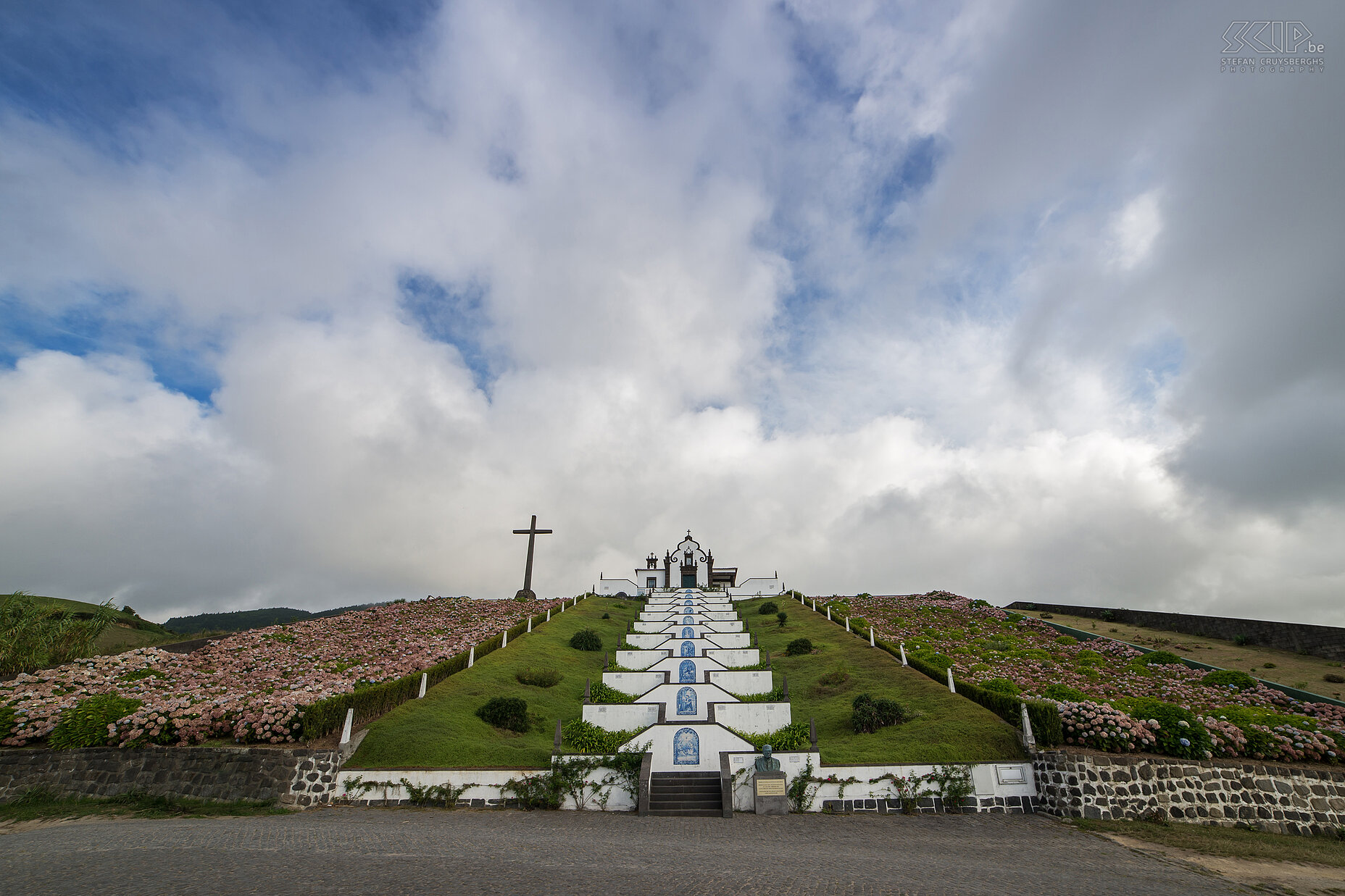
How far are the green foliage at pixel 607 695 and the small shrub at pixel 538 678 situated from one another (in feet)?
4.86

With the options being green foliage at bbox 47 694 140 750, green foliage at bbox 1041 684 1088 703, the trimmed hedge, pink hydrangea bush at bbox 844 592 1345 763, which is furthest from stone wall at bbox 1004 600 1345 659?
green foliage at bbox 47 694 140 750

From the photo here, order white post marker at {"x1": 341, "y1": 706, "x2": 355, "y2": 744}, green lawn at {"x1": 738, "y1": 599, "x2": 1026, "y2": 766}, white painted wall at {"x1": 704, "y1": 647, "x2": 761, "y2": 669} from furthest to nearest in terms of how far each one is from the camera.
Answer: white painted wall at {"x1": 704, "y1": 647, "x2": 761, "y2": 669} < green lawn at {"x1": 738, "y1": 599, "x2": 1026, "y2": 766} < white post marker at {"x1": 341, "y1": 706, "x2": 355, "y2": 744}

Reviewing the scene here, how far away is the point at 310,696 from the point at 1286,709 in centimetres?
2806

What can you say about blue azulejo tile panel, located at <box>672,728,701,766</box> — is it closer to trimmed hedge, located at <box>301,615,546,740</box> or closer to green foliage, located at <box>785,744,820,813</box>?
green foliage, located at <box>785,744,820,813</box>

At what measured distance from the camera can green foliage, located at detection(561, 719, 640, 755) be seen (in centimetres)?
1820

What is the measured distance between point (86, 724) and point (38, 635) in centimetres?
1161

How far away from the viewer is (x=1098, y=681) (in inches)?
888

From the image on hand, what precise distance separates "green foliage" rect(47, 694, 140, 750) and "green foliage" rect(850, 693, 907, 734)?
64.8 ft

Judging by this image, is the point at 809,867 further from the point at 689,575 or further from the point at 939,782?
the point at 689,575

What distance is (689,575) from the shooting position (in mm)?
58469

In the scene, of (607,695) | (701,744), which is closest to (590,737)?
(701,744)

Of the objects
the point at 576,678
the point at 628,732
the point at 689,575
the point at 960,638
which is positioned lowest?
the point at 628,732

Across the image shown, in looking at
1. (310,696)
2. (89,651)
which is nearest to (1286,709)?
(310,696)

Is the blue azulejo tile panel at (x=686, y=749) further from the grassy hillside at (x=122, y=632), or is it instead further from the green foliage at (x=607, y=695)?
the grassy hillside at (x=122, y=632)
